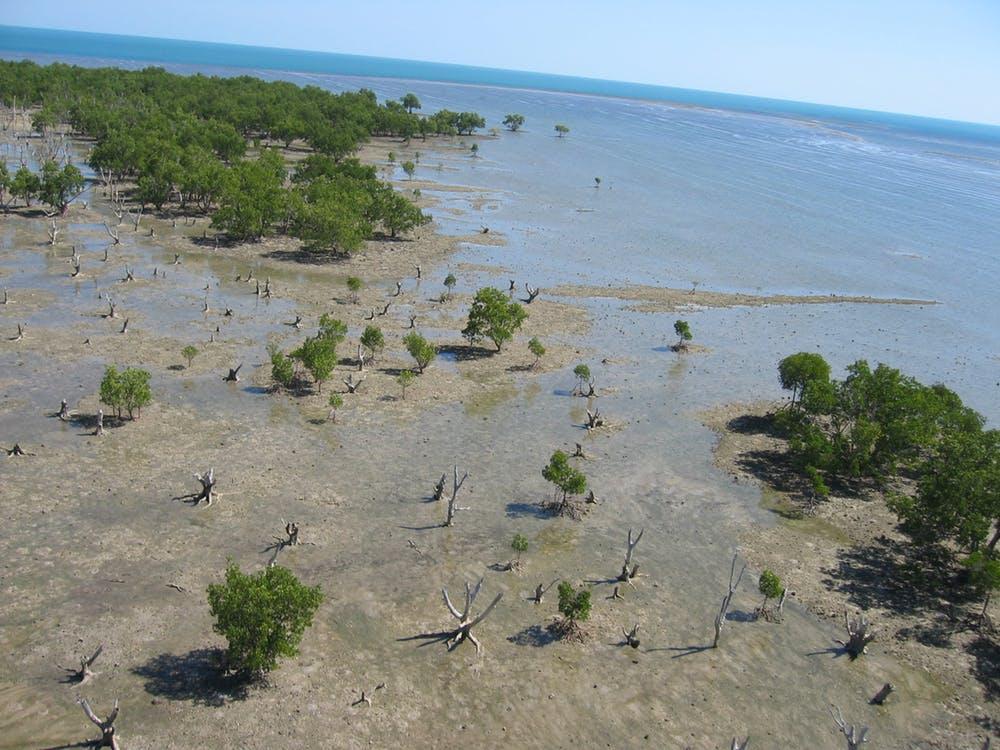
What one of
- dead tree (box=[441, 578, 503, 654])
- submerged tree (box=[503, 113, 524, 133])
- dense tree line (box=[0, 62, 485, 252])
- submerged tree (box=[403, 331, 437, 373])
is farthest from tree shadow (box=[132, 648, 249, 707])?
submerged tree (box=[503, 113, 524, 133])

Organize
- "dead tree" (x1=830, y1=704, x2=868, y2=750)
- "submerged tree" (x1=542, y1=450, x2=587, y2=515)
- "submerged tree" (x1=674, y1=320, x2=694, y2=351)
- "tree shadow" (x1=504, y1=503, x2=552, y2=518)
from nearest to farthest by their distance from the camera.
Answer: "dead tree" (x1=830, y1=704, x2=868, y2=750)
"submerged tree" (x1=542, y1=450, x2=587, y2=515)
"tree shadow" (x1=504, y1=503, x2=552, y2=518)
"submerged tree" (x1=674, y1=320, x2=694, y2=351)

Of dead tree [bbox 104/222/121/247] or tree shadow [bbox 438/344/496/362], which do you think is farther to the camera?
dead tree [bbox 104/222/121/247]

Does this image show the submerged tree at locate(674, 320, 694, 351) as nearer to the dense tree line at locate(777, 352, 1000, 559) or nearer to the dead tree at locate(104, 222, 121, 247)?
the dense tree line at locate(777, 352, 1000, 559)

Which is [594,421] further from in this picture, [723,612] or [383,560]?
[723,612]

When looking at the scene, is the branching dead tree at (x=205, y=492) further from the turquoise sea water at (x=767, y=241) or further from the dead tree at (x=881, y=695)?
the turquoise sea water at (x=767, y=241)

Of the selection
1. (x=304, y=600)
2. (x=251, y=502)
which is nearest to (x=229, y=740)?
(x=304, y=600)

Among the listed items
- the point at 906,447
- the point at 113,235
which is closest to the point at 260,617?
the point at 906,447
